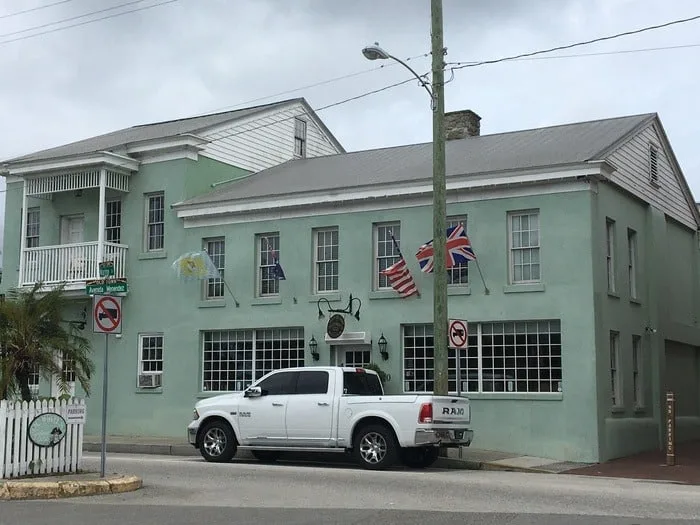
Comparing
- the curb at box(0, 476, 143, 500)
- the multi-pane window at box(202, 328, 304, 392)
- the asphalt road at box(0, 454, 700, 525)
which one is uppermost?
the multi-pane window at box(202, 328, 304, 392)

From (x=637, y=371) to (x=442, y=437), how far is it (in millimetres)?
7973

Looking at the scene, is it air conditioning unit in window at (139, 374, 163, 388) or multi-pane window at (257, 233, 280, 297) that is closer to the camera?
multi-pane window at (257, 233, 280, 297)

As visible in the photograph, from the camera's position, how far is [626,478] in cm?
1680

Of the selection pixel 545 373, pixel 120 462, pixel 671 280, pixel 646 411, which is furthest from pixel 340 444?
pixel 671 280

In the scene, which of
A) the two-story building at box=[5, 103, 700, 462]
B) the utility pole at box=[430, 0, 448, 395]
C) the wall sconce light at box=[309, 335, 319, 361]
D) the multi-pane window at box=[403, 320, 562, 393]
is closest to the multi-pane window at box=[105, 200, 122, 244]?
the two-story building at box=[5, 103, 700, 462]

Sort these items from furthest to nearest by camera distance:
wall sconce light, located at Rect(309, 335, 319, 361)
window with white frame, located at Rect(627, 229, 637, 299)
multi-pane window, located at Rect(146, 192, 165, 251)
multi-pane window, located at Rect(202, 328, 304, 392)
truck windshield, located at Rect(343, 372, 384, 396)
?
multi-pane window, located at Rect(146, 192, 165, 251) < multi-pane window, located at Rect(202, 328, 304, 392) < wall sconce light, located at Rect(309, 335, 319, 361) < window with white frame, located at Rect(627, 229, 637, 299) < truck windshield, located at Rect(343, 372, 384, 396)

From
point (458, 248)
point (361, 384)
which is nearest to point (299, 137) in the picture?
point (458, 248)

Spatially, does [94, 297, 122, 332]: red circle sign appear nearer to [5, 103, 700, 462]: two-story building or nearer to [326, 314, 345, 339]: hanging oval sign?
[5, 103, 700, 462]: two-story building

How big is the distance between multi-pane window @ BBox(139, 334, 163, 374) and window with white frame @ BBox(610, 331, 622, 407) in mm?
11202

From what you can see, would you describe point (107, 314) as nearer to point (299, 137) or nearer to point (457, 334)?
point (457, 334)

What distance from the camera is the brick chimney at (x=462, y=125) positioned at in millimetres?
27031

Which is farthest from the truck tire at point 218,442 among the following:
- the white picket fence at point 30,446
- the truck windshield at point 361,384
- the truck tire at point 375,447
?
the white picket fence at point 30,446

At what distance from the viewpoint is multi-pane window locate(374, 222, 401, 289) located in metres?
22.6

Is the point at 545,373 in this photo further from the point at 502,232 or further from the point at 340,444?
the point at 340,444
